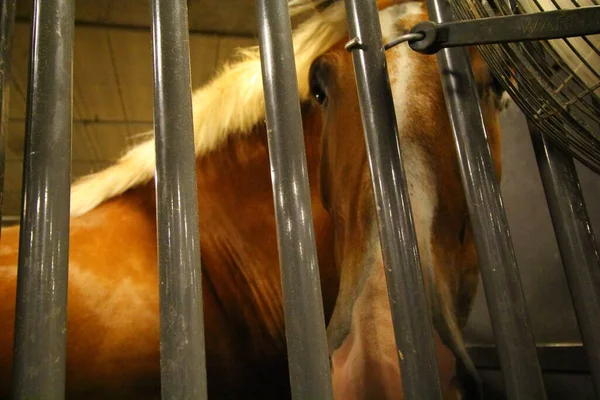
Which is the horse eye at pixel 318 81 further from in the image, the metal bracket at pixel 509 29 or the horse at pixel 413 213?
the metal bracket at pixel 509 29

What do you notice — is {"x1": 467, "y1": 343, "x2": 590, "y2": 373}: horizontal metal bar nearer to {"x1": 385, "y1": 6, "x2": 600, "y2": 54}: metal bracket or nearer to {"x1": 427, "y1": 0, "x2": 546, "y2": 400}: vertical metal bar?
{"x1": 427, "y1": 0, "x2": 546, "y2": 400}: vertical metal bar

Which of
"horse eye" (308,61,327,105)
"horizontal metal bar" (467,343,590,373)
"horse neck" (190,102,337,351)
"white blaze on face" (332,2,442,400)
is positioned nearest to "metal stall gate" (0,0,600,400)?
"white blaze on face" (332,2,442,400)

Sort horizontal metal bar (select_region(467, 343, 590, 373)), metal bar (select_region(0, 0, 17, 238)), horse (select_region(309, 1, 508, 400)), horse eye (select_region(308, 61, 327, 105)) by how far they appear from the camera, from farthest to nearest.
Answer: horizontal metal bar (select_region(467, 343, 590, 373))
horse eye (select_region(308, 61, 327, 105))
horse (select_region(309, 1, 508, 400))
metal bar (select_region(0, 0, 17, 238))

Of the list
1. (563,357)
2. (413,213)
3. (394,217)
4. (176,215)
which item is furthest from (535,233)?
(176,215)

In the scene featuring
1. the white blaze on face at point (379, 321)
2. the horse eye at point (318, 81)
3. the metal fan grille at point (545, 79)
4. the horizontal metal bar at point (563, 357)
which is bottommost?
the horizontal metal bar at point (563, 357)

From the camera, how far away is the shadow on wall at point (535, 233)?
135 centimetres

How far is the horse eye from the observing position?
3.30 feet

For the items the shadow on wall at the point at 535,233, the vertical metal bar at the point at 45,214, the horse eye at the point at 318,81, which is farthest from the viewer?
the shadow on wall at the point at 535,233

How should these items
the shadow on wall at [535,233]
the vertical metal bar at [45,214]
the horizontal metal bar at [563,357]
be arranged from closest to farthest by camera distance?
the vertical metal bar at [45,214]
the horizontal metal bar at [563,357]
the shadow on wall at [535,233]

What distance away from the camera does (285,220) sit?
52 cm

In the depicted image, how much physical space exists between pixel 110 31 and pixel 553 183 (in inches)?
101

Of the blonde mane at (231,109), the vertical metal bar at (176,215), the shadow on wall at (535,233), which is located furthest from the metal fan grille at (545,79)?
the shadow on wall at (535,233)

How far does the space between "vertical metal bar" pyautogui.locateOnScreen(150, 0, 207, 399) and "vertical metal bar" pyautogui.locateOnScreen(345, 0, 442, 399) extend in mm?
212

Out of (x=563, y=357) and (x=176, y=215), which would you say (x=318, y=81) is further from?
(x=563, y=357)
